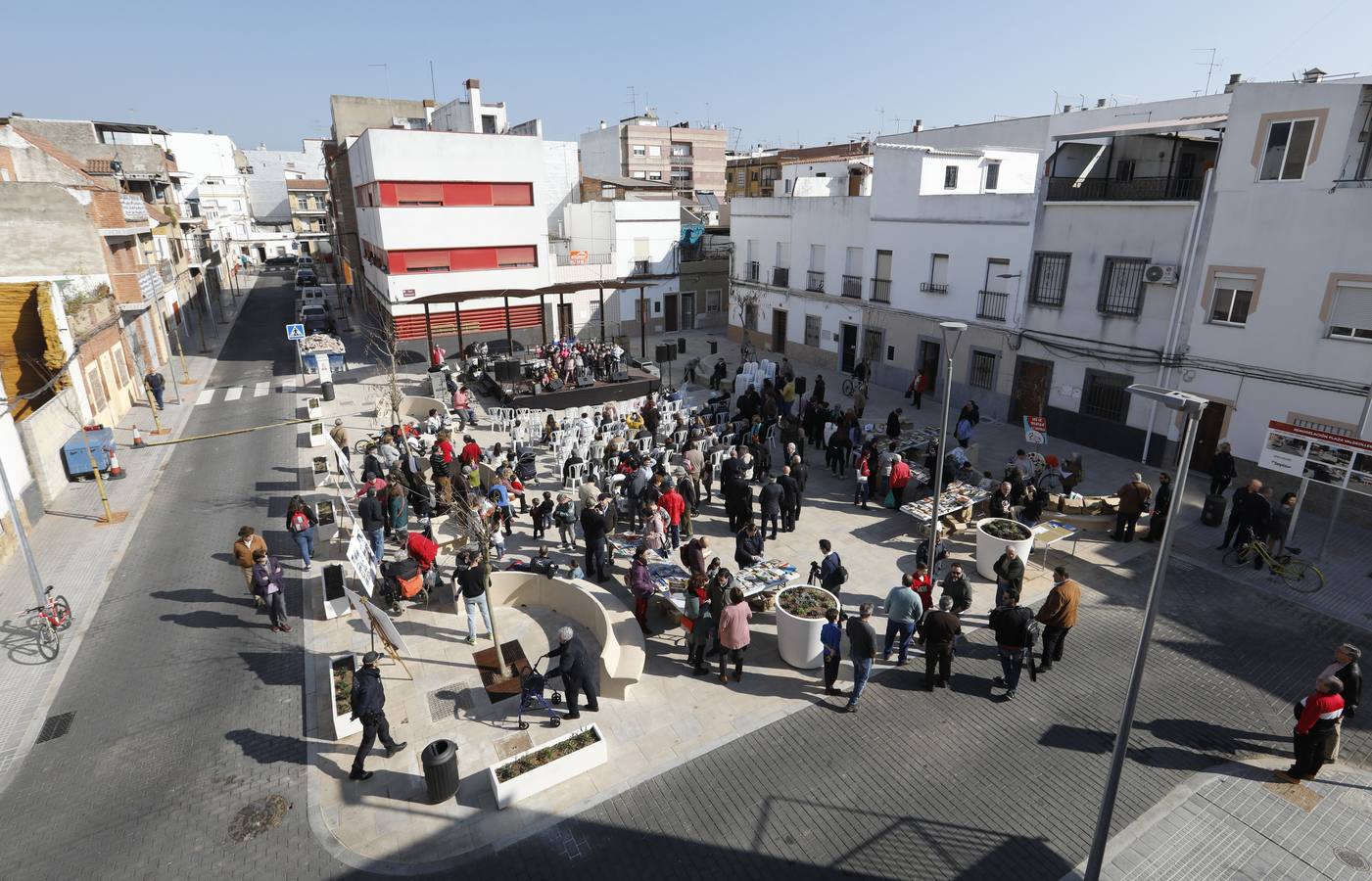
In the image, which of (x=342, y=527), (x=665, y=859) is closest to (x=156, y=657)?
(x=342, y=527)

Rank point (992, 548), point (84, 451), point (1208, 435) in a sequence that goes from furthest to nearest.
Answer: point (1208, 435) → point (84, 451) → point (992, 548)

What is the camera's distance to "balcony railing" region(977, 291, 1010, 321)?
74.6ft

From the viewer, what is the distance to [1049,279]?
21.2m

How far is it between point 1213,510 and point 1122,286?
7.09 metres

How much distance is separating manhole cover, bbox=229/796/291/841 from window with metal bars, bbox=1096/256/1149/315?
21891 millimetres

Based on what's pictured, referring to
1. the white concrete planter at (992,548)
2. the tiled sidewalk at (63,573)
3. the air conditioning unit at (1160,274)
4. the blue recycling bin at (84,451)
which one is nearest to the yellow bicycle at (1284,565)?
the white concrete planter at (992,548)

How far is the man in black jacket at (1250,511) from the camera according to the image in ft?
44.8

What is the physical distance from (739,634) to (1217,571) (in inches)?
415

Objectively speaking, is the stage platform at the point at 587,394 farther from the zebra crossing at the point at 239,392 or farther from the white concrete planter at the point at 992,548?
the white concrete planter at the point at 992,548

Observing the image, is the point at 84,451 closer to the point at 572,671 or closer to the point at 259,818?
the point at 259,818

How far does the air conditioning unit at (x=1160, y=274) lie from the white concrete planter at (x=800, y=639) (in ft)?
46.3

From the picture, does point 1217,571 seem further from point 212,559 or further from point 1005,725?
point 212,559

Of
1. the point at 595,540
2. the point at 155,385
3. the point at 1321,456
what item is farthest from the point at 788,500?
the point at 155,385

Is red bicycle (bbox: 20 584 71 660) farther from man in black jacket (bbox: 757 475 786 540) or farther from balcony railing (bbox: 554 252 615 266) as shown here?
balcony railing (bbox: 554 252 615 266)
